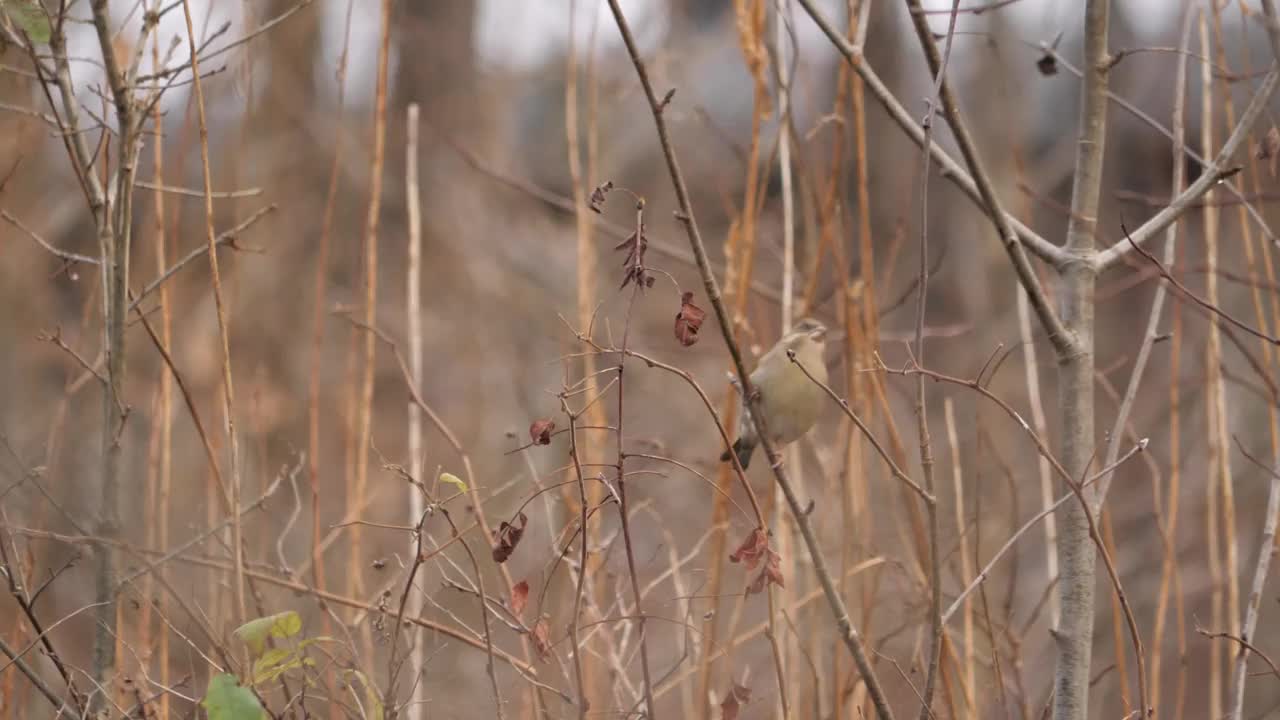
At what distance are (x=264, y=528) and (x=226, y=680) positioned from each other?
2.27ft

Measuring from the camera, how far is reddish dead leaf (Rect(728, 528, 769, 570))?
107 centimetres

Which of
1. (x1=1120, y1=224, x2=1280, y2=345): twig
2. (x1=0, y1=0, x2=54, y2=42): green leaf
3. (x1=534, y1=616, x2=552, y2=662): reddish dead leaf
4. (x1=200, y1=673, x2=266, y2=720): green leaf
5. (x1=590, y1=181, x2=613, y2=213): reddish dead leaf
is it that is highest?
(x1=0, y1=0, x2=54, y2=42): green leaf

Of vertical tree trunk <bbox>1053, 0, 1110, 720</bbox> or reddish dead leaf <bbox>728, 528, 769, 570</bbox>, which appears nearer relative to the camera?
reddish dead leaf <bbox>728, 528, 769, 570</bbox>

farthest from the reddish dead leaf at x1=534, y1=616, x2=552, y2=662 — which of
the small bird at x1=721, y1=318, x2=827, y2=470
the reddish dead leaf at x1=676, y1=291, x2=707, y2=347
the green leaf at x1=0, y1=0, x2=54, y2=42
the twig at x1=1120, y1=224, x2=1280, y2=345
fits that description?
the small bird at x1=721, y1=318, x2=827, y2=470

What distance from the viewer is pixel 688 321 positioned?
41.7 inches

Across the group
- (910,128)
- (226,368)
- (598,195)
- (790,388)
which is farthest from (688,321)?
(790,388)

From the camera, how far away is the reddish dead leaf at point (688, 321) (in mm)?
1044

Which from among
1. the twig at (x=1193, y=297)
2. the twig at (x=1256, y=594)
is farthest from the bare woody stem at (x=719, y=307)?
the twig at (x=1256, y=594)

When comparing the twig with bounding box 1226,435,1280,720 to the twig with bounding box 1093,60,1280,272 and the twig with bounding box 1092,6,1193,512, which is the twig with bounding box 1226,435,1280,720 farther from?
the twig with bounding box 1093,60,1280,272

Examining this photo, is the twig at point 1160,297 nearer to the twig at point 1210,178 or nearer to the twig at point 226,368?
the twig at point 1210,178

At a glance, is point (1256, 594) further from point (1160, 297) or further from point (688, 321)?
point (688, 321)

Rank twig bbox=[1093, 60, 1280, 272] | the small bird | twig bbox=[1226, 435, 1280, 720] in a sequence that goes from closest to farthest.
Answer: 1. twig bbox=[1093, 60, 1280, 272]
2. twig bbox=[1226, 435, 1280, 720]
3. the small bird

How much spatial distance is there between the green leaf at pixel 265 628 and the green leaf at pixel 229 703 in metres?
0.05

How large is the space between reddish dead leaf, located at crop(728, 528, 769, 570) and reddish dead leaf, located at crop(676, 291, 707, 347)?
0.19 m
